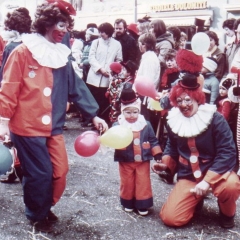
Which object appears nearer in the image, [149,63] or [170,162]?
[170,162]

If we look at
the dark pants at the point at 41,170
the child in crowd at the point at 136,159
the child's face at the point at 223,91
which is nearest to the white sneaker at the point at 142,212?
the child in crowd at the point at 136,159

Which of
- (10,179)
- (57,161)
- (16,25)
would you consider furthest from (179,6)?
(57,161)

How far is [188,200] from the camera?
4230 millimetres

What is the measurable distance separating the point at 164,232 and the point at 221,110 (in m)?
2.28

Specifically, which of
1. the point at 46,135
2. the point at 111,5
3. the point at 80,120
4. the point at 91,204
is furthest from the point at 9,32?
the point at 111,5

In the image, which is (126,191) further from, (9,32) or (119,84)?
(119,84)

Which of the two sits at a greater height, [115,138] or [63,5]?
[63,5]

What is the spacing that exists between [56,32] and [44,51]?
0.20 m

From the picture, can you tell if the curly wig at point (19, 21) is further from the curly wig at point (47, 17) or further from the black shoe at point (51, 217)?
the black shoe at point (51, 217)

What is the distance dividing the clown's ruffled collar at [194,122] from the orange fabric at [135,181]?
46 centimetres

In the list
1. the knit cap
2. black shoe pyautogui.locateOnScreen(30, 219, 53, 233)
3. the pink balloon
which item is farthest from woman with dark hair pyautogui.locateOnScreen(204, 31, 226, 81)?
black shoe pyautogui.locateOnScreen(30, 219, 53, 233)

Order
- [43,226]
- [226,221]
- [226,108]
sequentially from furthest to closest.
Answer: [226,108] → [226,221] → [43,226]

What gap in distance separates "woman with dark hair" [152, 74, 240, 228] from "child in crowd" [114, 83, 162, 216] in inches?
6.1

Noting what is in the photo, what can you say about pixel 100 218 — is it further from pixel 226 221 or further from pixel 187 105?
pixel 187 105
